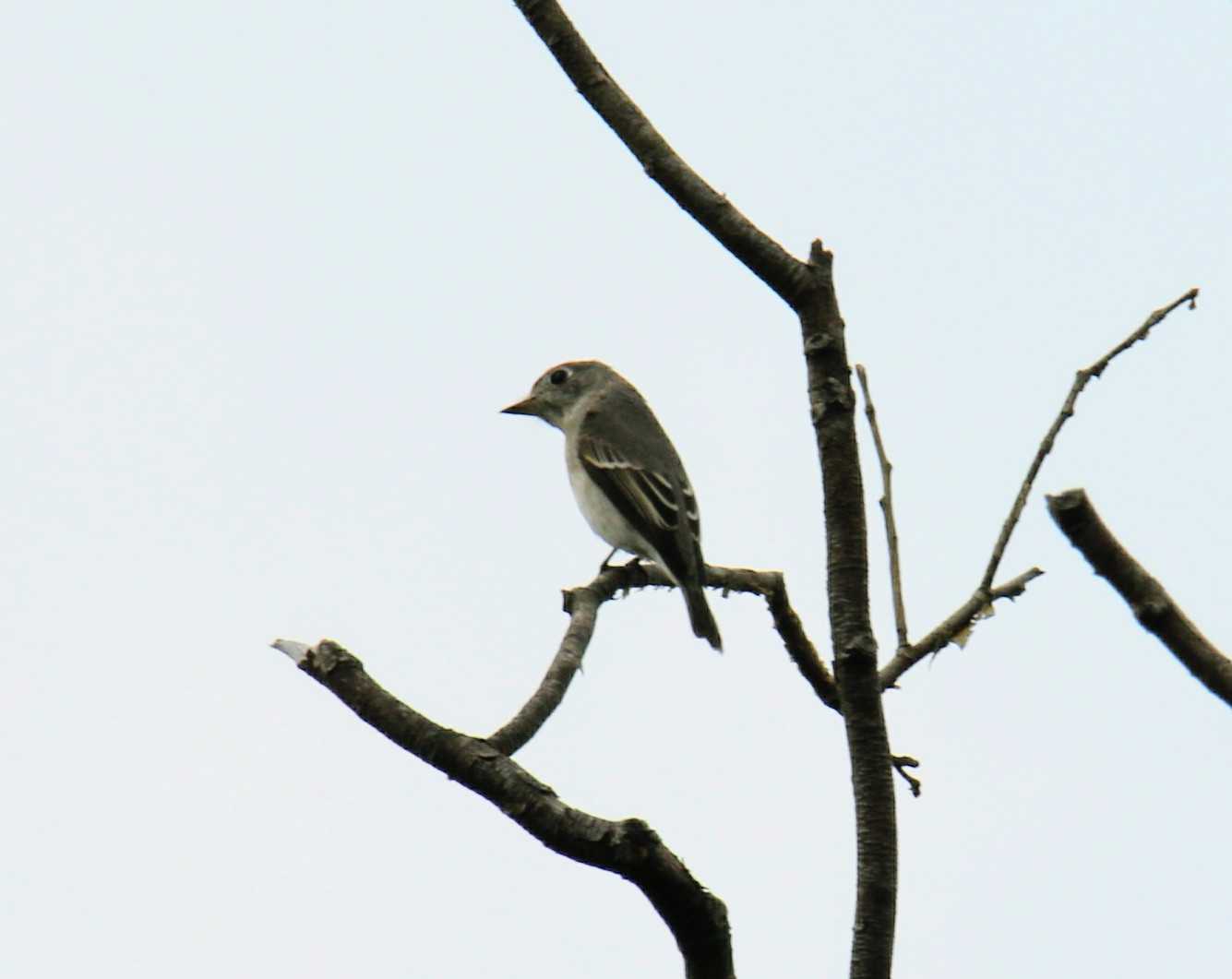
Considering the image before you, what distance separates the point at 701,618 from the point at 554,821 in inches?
257

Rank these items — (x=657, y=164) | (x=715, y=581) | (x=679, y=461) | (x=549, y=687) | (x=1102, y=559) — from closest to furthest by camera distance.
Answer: (x=1102, y=559)
(x=657, y=164)
(x=549, y=687)
(x=715, y=581)
(x=679, y=461)

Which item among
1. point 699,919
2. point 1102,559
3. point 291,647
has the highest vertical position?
point 291,647

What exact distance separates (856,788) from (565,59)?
1.68 metres

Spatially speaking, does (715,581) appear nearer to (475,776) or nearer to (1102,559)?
(475,776)

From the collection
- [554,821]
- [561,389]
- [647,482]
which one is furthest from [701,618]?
[554,821]

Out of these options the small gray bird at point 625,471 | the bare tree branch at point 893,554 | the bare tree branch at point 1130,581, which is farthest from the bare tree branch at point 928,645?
the small gray bird at point 625,471

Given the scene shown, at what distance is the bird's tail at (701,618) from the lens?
9.66m

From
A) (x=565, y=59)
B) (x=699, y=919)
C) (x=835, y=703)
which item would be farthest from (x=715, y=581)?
(x=699, y=919)

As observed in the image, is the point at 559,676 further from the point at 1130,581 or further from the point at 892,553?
the point at 1130,581

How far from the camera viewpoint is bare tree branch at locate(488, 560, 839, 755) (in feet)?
13.2

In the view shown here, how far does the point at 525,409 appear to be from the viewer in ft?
43.7

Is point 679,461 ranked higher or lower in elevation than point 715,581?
higher

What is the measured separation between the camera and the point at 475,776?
129 inches

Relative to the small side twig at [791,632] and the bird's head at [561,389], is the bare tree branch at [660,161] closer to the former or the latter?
the small side twig at [791,632]
